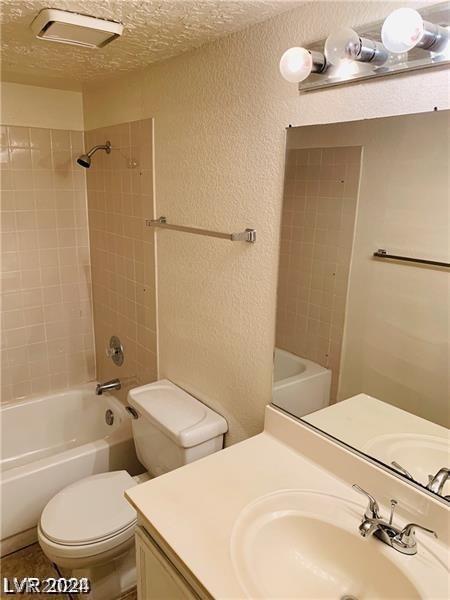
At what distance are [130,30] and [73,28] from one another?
0.18 meters

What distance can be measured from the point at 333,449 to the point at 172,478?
0.47 m

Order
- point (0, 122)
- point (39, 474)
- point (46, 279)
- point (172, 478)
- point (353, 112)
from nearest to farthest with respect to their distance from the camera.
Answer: point (353, 112), point (172, 478), point (39, 474), point (0, 122), point (46, 279)

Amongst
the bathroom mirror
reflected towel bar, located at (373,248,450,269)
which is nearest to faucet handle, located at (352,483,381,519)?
the bathroom mirror

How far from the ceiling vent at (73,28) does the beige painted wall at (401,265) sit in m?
0.68

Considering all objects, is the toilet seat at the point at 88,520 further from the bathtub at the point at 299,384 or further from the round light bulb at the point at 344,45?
the round light bulb at the point at 344,45

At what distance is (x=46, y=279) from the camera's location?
2.63 metres

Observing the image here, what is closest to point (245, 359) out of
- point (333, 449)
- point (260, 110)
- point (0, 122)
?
point (333, 449)

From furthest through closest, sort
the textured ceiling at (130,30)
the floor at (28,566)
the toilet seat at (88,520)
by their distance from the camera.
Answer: the floor at (28,566) → the toilet seat at (88,520) → the textured ceiling at (130,30)

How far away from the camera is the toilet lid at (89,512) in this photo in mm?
1654

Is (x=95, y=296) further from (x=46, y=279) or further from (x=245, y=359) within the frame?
(x=245, y=359)

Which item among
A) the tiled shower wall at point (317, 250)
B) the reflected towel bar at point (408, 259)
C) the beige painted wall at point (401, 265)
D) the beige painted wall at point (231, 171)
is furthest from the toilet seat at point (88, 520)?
the reflected towel bar at point (408, 259)

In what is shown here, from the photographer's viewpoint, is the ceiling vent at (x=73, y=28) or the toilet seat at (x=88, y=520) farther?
the toilet seat at (x=88, y=520)

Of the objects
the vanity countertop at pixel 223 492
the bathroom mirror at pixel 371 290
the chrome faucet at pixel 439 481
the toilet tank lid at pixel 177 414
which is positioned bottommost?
the toilet tank lid at pixel 177 414

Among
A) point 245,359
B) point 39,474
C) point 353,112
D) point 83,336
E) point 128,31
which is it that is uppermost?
point 128,31
